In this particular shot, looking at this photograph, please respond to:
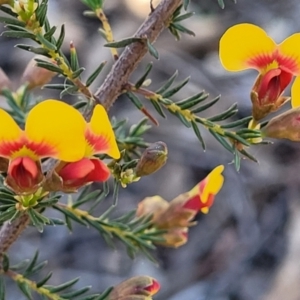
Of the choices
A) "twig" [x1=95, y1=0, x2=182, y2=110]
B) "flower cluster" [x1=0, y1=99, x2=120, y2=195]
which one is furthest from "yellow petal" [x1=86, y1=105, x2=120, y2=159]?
"twig" [x1=95, y1=0, x2=182, y2=110]

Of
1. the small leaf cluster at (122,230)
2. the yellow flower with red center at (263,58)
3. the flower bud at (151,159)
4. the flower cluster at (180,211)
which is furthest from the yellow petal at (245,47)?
the small leaf cluster at (122,230)

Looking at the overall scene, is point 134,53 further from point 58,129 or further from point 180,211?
point 180,211

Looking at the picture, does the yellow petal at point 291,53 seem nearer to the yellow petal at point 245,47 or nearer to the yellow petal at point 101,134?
the yellow petal at point 245,47

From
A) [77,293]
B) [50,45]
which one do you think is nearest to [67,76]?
[50,45]

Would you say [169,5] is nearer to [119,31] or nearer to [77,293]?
[77,293]

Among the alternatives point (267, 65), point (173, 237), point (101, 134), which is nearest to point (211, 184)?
point (173, 237)

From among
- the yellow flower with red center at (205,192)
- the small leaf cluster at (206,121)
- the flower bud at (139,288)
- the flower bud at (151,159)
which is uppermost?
the small leaf cluster at (206,121)
